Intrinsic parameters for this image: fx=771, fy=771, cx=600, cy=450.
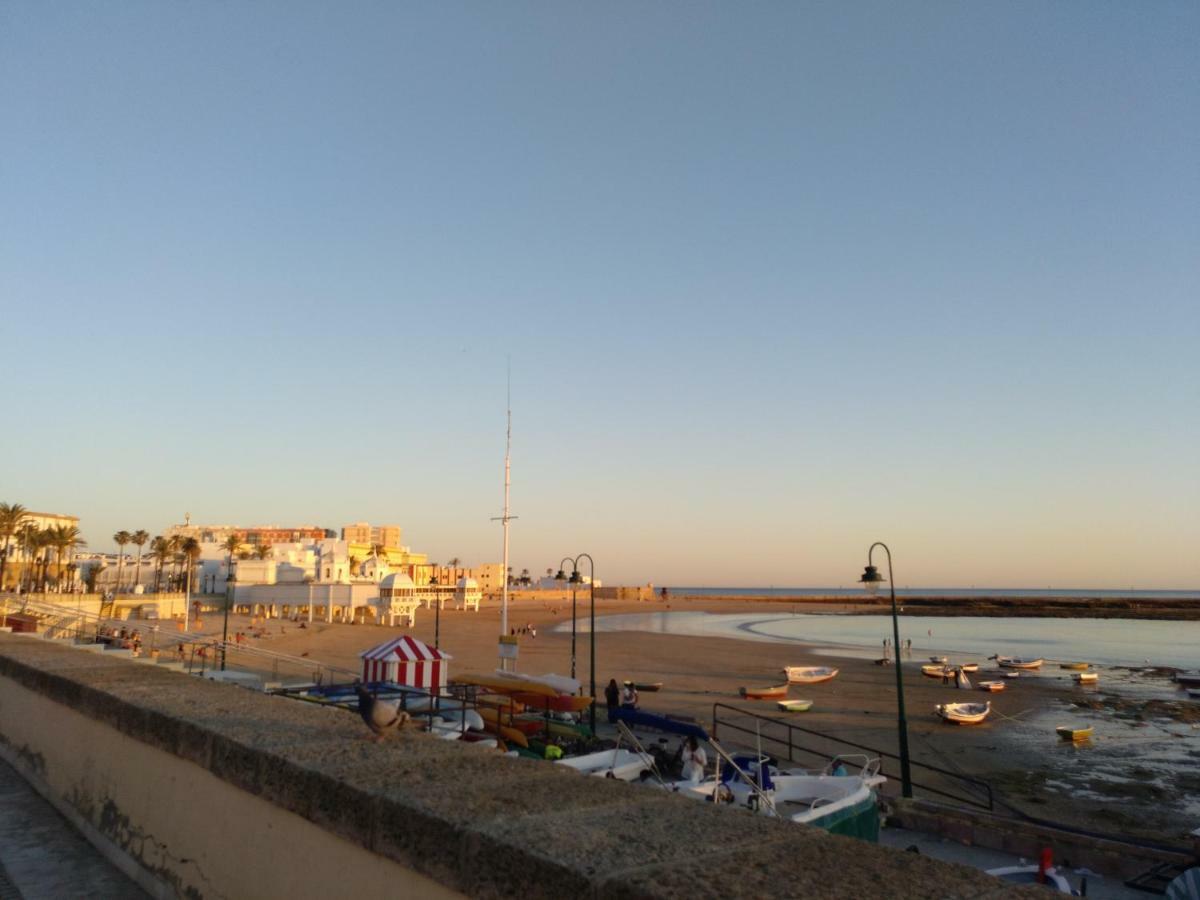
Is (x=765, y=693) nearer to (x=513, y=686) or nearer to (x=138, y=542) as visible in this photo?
(x=513, y=686)

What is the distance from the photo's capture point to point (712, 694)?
117 feet

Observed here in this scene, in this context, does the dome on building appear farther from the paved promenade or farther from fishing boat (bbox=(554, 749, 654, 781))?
the paved promenade

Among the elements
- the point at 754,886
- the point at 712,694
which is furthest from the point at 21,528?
the point at 754,886

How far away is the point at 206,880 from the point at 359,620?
7970 centimetres

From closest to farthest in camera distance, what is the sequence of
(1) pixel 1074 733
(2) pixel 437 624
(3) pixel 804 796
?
(3) pixel 804 796 < (1) pixel 1074 733 < (2) pixel 437 624

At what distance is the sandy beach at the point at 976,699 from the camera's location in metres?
20.1

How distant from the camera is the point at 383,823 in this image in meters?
2.62

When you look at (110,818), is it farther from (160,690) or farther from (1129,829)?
(1129,829)

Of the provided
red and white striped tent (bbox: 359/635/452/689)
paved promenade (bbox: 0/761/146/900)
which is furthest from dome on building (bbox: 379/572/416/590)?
paved promenade (bbox: 0/761/146/900)

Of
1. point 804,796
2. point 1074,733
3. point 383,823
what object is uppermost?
point 383,823

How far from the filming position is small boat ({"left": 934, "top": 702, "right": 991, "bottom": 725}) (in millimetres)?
30188

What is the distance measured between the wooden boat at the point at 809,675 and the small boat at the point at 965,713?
359 inches

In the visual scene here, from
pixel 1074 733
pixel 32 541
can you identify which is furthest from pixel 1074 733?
pixel 32 541

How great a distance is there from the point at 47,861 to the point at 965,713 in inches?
1279
